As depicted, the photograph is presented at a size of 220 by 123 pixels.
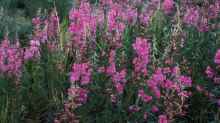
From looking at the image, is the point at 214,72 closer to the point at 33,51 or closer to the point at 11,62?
the point at 33,51

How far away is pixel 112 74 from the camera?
3871mm

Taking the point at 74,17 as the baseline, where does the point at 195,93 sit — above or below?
Result: below

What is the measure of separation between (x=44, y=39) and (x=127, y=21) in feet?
3.12

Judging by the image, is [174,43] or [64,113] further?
[174,43]

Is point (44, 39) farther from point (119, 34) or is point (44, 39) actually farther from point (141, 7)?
point (141, 7)

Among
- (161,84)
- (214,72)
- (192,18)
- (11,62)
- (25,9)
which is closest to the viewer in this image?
(161,84)

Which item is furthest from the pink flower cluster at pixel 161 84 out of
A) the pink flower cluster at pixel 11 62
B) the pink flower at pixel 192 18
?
the pink flower at pixel 192 18

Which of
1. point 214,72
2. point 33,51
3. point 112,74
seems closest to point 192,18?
point 214,72

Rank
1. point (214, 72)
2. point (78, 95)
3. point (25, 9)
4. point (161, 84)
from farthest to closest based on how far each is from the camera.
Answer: point (25, 9) < point (214, 72) < point (161, 84) < point (78, 95)

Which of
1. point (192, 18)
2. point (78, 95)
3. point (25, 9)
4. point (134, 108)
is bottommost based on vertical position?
point (134, 108)

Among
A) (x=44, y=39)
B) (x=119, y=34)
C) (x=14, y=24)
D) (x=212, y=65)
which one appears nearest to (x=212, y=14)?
(x=212, y=65)

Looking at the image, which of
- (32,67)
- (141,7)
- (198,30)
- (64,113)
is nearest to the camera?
(64,113)

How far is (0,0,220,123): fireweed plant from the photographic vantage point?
3.79m

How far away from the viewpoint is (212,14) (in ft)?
16.9
